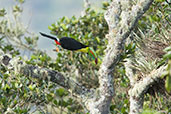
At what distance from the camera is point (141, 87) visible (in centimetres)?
313

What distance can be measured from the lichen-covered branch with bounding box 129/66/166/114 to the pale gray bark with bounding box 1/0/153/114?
11.8 inches

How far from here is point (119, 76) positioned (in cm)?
516

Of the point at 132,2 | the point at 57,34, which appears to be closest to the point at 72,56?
the point at 57,34

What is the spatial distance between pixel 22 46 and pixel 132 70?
3.53 m

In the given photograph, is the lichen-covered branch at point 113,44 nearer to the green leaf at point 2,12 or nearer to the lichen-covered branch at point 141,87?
the lichen-covered branch at point 141,87

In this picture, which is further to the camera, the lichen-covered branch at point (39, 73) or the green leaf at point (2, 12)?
the green leaf at point (2, 12)

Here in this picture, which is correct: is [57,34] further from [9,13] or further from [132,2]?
[132,2]

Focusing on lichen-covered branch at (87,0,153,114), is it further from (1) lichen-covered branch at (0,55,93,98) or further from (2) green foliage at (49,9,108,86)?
(2) green foliage at (49,9,108,86)

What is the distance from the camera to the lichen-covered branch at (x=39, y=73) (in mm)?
2941

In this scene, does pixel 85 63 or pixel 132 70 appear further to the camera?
pixel 85 63

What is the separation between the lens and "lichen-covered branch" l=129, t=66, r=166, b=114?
2977 mm

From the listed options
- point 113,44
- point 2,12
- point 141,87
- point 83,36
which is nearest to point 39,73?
point 113,44

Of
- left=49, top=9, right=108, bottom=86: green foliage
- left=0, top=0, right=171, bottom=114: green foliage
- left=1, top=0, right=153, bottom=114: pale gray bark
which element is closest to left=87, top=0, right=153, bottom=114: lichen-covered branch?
left=1, top=0, right=153, bottom=114: pale gray bark

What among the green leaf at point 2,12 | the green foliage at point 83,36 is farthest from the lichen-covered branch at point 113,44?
the green leaf at point 2,12
